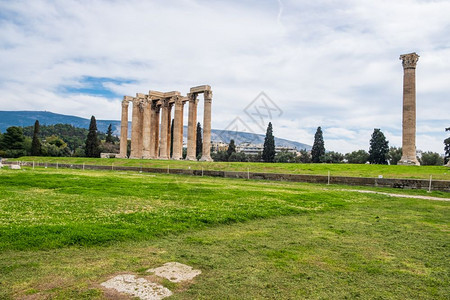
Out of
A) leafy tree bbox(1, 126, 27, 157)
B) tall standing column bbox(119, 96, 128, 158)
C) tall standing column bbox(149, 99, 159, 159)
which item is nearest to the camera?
tall standing column bbox(149, 99, 159, 159)

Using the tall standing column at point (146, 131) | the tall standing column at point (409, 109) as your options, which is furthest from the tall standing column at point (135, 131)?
the tall standing column at point (409, 109)

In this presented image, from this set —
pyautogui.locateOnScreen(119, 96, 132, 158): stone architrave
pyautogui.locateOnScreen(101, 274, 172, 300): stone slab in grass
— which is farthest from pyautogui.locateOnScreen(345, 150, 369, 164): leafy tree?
pyautogui.locateOnScreen(101, 274, 172, 300): stone slab in grass

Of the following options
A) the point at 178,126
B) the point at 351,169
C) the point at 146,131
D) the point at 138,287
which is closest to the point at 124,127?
the point at 146,131

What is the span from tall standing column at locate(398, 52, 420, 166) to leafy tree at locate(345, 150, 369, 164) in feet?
93.7

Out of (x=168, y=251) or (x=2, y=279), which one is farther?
(x=168, y=251)

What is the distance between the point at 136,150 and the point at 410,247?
5570 centimetres

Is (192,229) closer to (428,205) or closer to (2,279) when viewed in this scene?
(2,279)

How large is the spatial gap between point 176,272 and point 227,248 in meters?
1.61

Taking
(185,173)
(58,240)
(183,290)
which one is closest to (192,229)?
(58,240)

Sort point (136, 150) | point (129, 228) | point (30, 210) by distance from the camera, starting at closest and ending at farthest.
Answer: point (129, 228) < point (30, 210) < point (136, 150)

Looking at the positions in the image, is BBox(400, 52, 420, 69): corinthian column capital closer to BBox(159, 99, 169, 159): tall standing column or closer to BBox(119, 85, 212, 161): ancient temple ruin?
BBox(119, 85, 212, 161): ancient temple ruin

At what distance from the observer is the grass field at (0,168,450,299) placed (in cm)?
422

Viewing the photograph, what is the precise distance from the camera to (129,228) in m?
7.15

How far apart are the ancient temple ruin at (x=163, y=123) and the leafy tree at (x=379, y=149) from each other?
3379 cm
